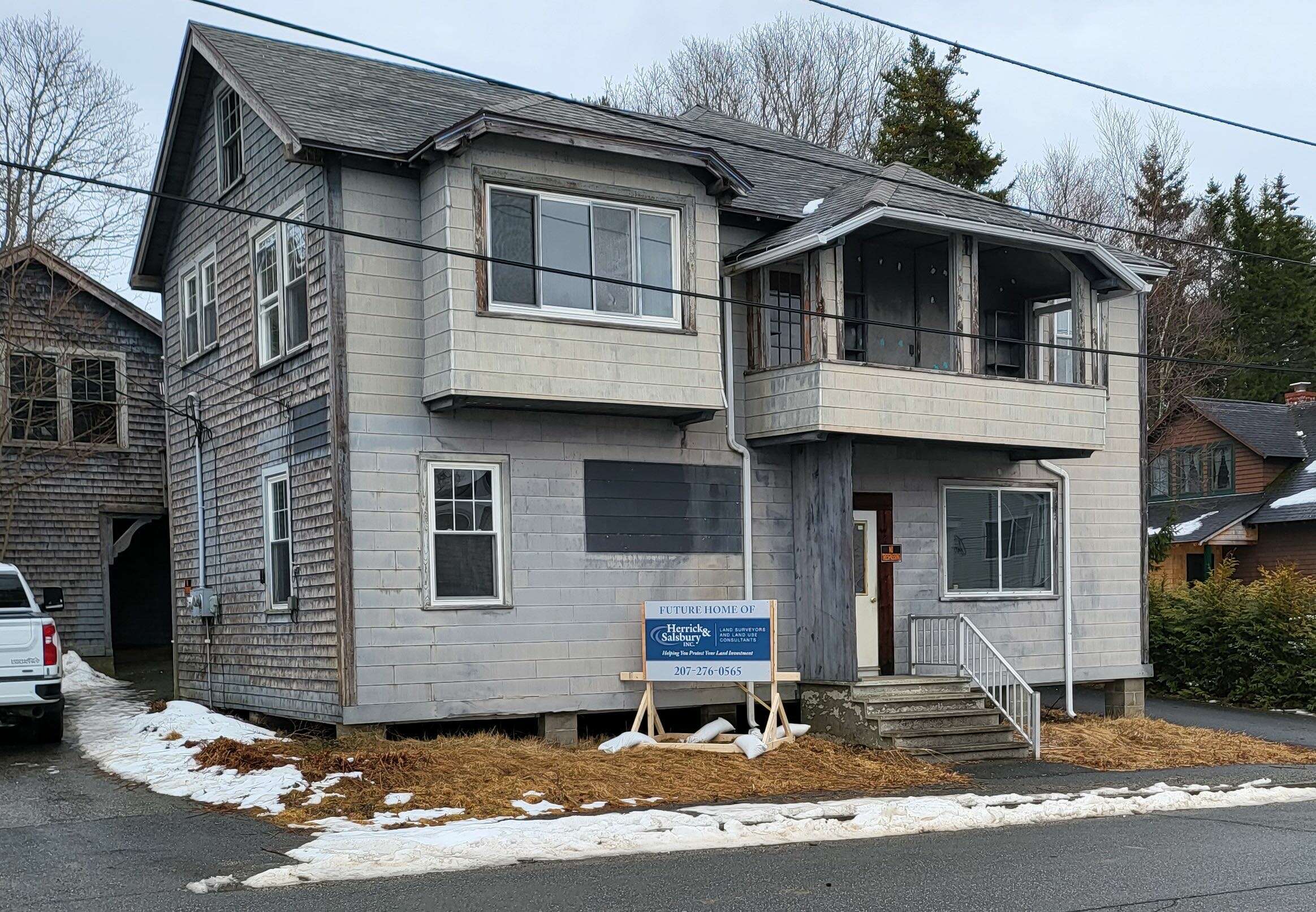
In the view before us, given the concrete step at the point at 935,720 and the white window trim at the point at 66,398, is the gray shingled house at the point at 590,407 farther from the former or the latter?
the white window trim at the point at 66,398

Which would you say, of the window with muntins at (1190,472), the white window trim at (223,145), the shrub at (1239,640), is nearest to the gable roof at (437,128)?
the white window trim at (223,145)

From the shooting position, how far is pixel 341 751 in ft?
44.9

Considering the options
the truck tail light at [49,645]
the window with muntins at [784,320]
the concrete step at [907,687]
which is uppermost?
the window with muntins at [784,320]

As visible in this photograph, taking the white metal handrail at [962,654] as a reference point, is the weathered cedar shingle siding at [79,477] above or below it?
above

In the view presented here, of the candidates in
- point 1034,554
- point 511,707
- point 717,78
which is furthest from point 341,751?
point 717,78

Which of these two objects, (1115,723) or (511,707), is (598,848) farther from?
(1115,723)

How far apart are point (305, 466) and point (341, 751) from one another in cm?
322

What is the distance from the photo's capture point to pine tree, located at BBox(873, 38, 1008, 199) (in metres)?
37.9

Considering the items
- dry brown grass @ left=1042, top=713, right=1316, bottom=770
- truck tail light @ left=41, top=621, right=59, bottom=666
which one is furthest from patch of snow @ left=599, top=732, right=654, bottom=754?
truck tail light @ left=41, top=621, right=59, bottom=666

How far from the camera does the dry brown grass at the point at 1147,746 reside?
1586cm

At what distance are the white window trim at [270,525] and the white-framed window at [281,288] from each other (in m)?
1.31

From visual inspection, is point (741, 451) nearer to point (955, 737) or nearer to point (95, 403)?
point (955, 737)

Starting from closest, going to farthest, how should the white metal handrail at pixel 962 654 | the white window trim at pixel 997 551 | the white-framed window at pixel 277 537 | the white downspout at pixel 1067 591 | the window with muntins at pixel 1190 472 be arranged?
the white-framed window at pixel 277 537 → the white metal handrail at pixel 962 654 → the white window trim at pixel 997 551 → the white downspout at pixel 1067 591 → the window with muntins at pixel 1190 472

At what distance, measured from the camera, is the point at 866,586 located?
17703mm
